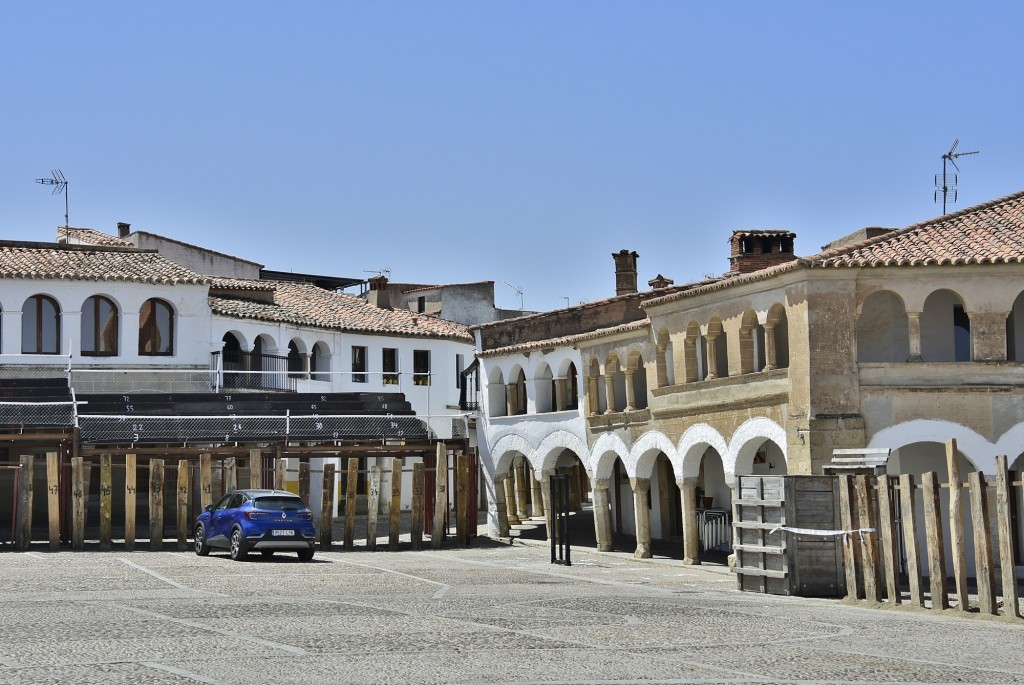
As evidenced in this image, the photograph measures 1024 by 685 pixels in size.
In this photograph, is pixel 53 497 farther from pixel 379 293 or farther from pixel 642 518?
pixel 379 293

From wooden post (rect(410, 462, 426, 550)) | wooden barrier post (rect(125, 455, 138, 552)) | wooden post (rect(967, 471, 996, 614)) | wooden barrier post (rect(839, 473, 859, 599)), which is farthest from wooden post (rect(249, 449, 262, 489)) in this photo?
wooden post (rect(967, 471, 996, 614))

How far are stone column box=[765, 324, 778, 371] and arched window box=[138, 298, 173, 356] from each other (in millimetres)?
22785

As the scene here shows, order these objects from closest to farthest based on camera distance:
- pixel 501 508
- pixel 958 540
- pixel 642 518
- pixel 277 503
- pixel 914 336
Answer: pixel 958 540, pixel 277 503, pixel 914 336, pixel 642 518, pixel 501 508

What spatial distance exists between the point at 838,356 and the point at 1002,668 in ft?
53.3

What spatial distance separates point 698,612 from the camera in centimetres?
2128

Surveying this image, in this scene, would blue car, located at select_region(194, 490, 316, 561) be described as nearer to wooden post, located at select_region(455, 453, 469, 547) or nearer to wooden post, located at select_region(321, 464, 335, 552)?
wooden post, located at select_region(321, 464, 335, 552)

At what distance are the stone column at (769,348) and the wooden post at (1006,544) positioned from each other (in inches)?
449

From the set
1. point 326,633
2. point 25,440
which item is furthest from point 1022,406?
point 25,440

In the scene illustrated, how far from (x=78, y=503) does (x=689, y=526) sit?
46.3 ft

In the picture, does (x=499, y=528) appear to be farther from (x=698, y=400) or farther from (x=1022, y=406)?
(x=1022, y=406)

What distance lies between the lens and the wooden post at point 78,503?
3475 centimetres

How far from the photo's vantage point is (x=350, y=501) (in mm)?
35312

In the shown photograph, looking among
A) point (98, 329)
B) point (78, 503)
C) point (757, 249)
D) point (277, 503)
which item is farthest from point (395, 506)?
point (98, 329)

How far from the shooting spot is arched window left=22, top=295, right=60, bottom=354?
1850 inches
